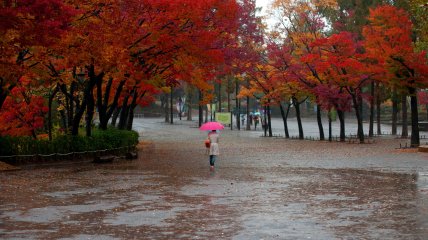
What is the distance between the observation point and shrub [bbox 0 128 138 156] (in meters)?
26.8

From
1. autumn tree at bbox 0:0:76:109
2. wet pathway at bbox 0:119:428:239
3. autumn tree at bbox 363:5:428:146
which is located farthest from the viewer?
autumn tree at bbox 363:5:428:146

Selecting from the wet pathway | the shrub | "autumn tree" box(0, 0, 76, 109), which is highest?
"autumn tree" box(0, 0, 76, 109)

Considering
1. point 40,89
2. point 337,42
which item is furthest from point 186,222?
point 337,42

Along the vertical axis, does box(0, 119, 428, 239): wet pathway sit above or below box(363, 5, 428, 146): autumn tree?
below

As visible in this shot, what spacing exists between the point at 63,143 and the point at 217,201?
15231 mm

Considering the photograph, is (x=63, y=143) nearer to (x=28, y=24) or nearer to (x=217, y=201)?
(x=28, y=24)

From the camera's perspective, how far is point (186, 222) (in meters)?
12.7

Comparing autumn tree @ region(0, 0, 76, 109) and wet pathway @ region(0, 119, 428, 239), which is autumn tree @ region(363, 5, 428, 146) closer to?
wet pathway @ region(0, 119, 428, 239)

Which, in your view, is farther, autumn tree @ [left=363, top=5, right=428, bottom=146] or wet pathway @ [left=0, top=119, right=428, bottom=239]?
autumn tree @ [left=363, top=5, right=428, bottom=146]

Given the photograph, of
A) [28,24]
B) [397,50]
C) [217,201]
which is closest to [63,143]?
[28,24]

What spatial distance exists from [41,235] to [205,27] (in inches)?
→ 842

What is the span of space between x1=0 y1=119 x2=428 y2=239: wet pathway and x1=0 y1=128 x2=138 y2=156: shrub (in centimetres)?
147

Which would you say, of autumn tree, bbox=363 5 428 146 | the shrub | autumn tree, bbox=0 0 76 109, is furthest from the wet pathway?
autumn tree, bbox=363 5 428 146

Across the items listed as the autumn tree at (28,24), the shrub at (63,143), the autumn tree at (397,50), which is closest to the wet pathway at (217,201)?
the shrub at (63,143)
